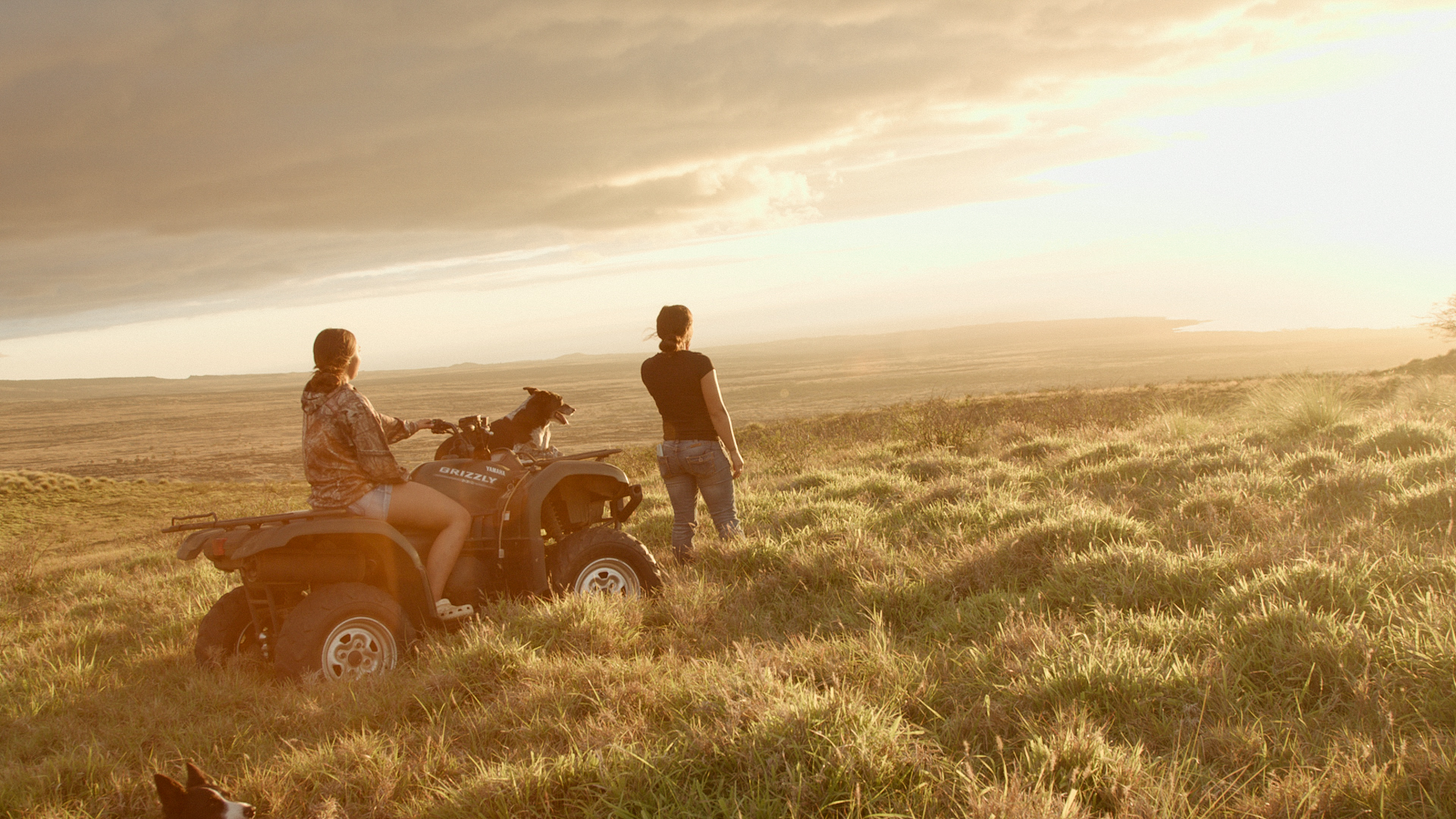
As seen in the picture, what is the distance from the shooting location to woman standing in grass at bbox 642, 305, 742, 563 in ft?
21.8

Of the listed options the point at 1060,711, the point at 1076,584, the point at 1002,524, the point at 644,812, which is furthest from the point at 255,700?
the point at 1002,524

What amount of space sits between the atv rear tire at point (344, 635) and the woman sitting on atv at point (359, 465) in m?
→ 0.35

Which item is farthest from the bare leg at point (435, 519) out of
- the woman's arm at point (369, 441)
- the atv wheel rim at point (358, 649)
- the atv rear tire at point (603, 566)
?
the atv rear tire at point (603, 566)

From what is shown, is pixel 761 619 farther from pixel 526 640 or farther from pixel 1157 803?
pixel 1157 803

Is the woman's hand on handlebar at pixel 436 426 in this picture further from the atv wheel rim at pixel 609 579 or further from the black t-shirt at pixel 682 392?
the black t-shirt at pixel 682 392

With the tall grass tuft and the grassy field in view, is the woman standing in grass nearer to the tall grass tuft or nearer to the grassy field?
the grassy field

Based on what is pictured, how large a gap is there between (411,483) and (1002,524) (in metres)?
4.62

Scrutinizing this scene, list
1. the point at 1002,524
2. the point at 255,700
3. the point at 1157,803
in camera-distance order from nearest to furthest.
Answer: the point at 1157,803 < the point at 255,700 < the point at 1002,524

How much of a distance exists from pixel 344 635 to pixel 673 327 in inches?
128

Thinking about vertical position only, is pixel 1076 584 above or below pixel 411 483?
below

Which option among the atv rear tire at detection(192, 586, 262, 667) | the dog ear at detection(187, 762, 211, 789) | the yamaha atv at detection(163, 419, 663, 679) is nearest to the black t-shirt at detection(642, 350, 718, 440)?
the yamaha atv at detection(163, 419, 663, 679)

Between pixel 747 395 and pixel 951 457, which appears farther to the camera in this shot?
pixel 747 395

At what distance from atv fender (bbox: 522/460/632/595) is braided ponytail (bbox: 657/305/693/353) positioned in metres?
1.18

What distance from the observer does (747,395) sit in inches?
4210
